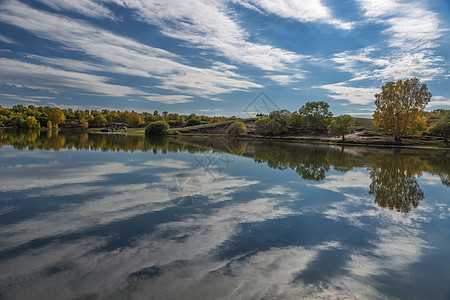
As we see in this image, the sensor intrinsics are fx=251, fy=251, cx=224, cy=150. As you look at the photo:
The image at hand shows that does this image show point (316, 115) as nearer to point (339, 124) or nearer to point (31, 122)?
point (339, 124)

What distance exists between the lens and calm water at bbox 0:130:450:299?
5992 millimetres

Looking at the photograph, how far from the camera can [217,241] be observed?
845 centimetres

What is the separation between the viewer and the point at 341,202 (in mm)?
13508

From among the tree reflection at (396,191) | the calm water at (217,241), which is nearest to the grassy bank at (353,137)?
the tree reflection at (396,191)

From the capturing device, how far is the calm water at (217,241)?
19.7 ft

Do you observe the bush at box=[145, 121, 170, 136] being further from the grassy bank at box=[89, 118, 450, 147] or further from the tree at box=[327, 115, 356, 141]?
the tree at box=[327, 115, 356, 141]

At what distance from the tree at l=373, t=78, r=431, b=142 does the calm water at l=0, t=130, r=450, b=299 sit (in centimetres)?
6396

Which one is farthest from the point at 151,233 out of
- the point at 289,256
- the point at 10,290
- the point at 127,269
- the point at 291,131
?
the point at 291,131

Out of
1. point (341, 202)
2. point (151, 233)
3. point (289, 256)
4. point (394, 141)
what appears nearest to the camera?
point (289, 256)

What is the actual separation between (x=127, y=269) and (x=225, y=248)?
2.92m

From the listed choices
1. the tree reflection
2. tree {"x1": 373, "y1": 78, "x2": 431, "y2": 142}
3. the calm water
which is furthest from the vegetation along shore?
the calm water

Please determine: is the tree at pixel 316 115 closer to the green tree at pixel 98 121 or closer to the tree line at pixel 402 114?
the tree line at pixel 402 114

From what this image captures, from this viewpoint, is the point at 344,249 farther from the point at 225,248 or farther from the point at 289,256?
the point at 225,248

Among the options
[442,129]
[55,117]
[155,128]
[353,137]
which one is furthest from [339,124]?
[55,117]
